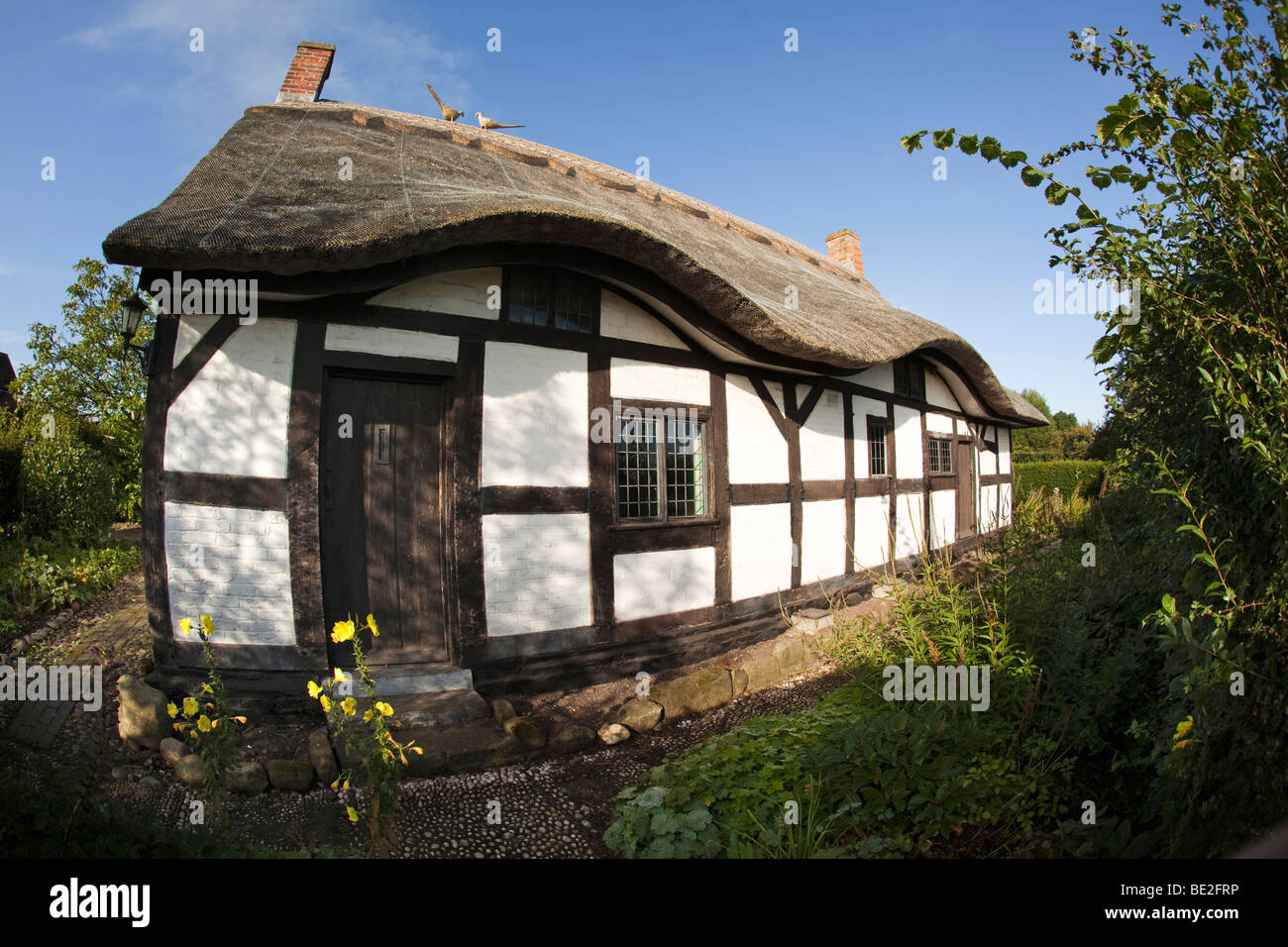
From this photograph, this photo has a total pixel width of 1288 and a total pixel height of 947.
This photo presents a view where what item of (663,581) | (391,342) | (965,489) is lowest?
(663,581)

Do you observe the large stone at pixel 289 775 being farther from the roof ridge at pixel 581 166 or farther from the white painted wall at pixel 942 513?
the white painted wall at pixel 942 513

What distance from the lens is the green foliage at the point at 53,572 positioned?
6.29 m

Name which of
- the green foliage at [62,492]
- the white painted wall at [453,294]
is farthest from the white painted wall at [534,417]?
the green foliage at [62,492]

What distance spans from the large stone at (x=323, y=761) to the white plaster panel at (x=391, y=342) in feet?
8.95

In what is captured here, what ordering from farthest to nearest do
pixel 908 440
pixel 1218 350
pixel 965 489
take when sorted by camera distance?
pixel 965 489
pixel 908 440
pixel 1218 350

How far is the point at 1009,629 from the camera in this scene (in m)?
3.53

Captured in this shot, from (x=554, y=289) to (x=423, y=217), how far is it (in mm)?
1451

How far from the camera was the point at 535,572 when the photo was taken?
5164 mm

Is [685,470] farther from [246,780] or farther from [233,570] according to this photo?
[246,780]

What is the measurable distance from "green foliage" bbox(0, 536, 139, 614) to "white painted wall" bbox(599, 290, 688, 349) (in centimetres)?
632

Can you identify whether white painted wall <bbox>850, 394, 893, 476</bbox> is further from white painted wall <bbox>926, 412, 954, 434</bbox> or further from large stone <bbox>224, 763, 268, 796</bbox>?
large stone <bbox>224, 763, 268, 796</bbox>

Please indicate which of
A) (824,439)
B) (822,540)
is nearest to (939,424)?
(824,439)

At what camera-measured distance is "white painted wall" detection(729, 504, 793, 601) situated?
6.57 meters
